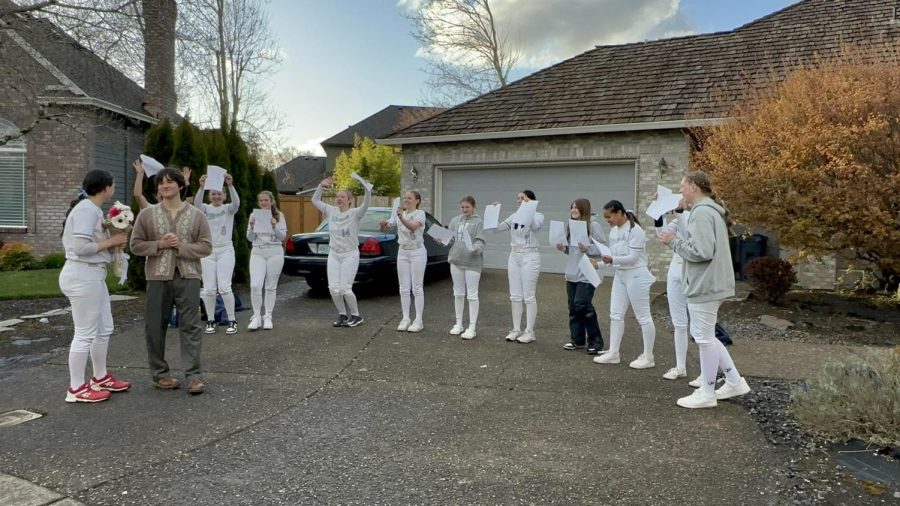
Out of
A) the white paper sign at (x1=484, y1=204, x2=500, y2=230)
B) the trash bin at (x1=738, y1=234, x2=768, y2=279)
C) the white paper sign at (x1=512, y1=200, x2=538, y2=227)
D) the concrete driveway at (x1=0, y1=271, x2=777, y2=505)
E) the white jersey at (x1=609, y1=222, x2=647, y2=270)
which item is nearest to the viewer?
the concrete driveway at (x1=0, y1=271, x2=777, y2=505)

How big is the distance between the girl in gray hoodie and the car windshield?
227 inches

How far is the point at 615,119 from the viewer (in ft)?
40.0

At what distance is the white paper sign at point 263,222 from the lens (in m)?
7.25

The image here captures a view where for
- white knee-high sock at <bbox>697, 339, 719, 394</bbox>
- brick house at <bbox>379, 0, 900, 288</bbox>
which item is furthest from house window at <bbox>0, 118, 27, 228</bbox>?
white knee-high sock at <bbox>697, 339, 719, 394</bbox>

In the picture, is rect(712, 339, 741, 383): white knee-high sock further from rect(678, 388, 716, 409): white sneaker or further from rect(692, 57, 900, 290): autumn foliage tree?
rect(692, 57, 900, 290): autumn foliage tree

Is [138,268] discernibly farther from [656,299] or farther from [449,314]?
[656,299]

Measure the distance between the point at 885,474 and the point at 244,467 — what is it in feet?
12.0

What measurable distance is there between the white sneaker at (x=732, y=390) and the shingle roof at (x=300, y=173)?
4646cm

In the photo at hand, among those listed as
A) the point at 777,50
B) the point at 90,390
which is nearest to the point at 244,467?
the point at 90,390

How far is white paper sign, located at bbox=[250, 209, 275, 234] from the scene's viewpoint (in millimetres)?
7250

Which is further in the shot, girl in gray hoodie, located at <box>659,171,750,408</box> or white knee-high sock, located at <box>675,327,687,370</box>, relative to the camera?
white knee-high sock, located at <box>675,327,687,370</box>

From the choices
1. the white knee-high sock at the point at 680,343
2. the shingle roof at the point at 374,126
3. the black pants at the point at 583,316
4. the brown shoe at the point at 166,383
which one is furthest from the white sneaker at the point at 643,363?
the shingle roof at the point at 374,126

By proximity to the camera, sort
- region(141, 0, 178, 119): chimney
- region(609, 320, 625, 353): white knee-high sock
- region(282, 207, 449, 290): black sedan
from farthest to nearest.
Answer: region(141, 0, 178, 119): chimney → region(282, 207, 449, 290): black sedan → region(609, 320, 625, 353): white knee-high sock

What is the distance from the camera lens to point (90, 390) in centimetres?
478
